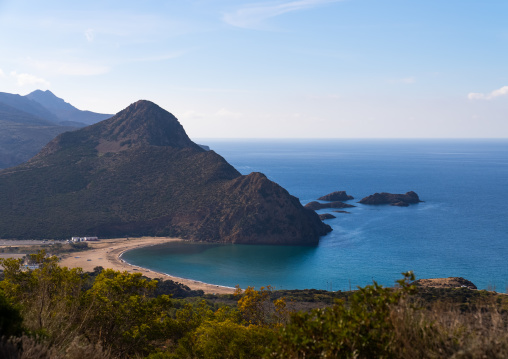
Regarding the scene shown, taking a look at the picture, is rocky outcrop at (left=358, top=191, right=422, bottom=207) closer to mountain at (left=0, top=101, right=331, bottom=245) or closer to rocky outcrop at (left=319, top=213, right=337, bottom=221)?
rocky outcrop at (left=319, top=213, right=337, bottom=221)

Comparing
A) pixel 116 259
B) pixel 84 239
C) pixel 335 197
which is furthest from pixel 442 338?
pixel 335 197

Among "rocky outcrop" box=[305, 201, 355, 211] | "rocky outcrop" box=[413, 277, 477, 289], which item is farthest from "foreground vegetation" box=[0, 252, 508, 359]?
"rocky outcrop" box=[305, 201, 355, 211]

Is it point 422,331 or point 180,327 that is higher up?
point 422,331

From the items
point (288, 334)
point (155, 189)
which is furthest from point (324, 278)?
point (288, 334)

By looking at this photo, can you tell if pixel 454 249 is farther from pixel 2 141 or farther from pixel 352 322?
pixel 2 141

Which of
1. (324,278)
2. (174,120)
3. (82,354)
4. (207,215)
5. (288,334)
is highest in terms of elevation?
(174,120)

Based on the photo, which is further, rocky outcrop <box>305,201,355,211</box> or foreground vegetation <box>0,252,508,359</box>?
rocky outcrop <box>305,201,355,211</box>
